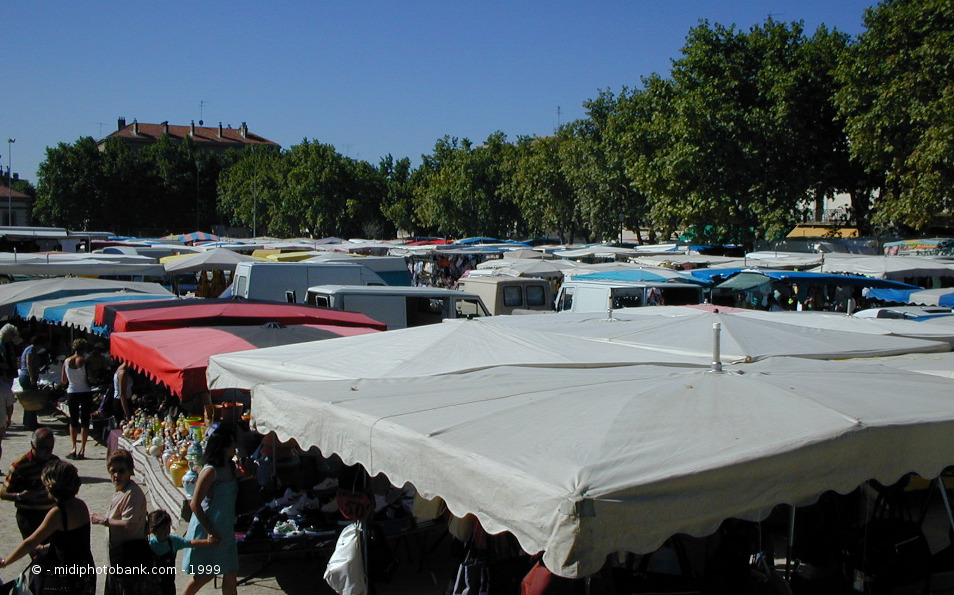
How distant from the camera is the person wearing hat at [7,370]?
912 cm

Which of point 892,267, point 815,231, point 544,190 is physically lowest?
point 892,267

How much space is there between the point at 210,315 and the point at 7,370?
6464mm

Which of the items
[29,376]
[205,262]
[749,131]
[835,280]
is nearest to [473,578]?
[29,376]

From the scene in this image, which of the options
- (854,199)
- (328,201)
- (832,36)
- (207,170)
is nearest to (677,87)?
(832,36)

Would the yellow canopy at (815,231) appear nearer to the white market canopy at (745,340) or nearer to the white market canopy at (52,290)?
the white market canopy at (52,290)

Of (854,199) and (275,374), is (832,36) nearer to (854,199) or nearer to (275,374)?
(854,199)

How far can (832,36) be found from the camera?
109ft

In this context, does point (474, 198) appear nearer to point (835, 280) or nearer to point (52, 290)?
point (835, 280)

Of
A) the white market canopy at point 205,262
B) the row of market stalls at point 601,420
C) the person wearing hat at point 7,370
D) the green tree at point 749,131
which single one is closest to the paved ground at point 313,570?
the row of market stalls at point 601,420

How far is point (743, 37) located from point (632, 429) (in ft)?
113

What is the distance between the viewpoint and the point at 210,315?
398 inches

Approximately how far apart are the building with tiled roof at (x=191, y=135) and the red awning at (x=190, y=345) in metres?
119

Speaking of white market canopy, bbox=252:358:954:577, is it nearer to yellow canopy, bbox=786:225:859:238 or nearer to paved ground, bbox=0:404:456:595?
paved ground, bbox=0:404:456:595

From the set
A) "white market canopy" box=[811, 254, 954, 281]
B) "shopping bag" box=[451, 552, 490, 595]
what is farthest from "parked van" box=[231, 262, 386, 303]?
"white market canopy" box=[811, 254, 954, 281]
